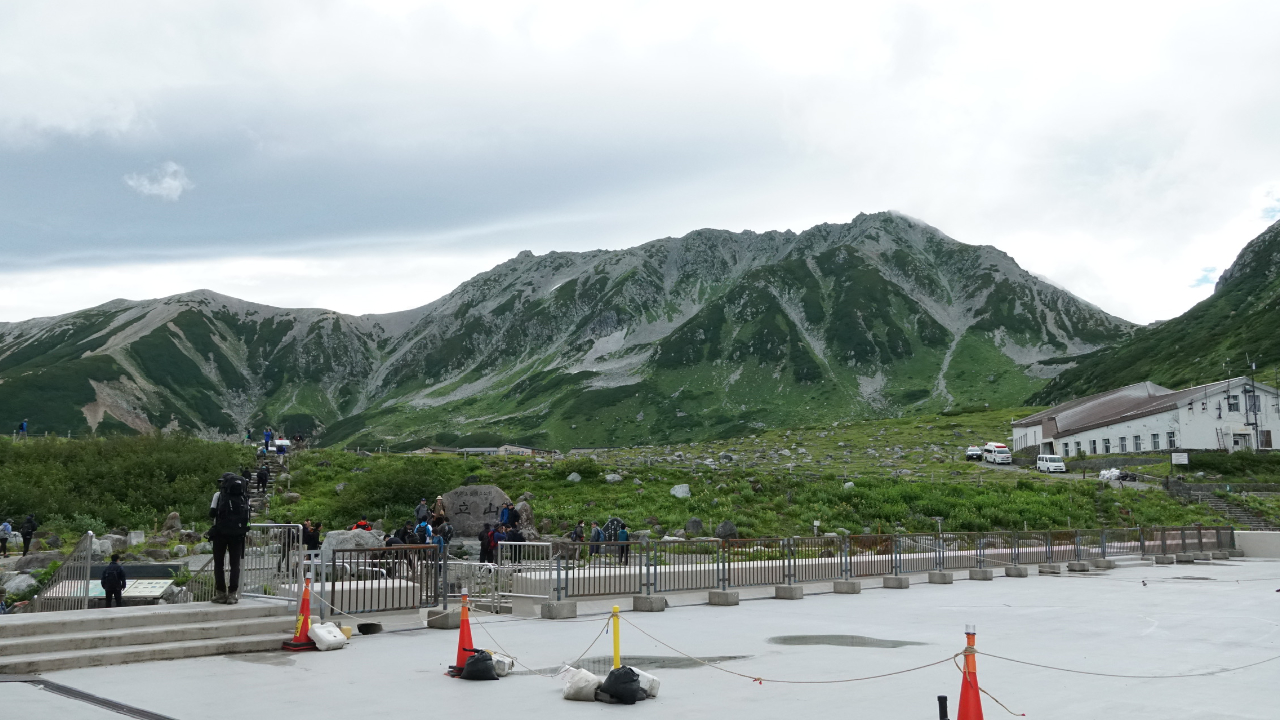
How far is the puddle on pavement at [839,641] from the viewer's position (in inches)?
570

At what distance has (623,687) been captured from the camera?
9.80m

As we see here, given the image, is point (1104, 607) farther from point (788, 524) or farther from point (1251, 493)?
point (1251, 493)

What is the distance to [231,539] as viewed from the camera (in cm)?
1488

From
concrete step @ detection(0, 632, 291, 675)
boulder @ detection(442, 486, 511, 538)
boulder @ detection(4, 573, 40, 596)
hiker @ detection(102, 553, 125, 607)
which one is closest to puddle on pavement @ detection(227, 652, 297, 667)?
concrete step @ detection(0, 632, 291, 675)

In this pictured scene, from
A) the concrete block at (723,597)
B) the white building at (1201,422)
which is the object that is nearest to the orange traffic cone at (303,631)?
the concrete block at (723,597)

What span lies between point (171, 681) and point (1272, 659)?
14.6 meters

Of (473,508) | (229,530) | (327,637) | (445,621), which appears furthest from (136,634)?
(473,508)

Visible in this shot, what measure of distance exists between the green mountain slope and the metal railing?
121238mm

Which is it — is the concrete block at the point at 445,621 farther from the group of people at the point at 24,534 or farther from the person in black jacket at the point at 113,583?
the group of people at the point at 24,534

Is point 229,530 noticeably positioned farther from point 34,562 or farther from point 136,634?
point 34,562

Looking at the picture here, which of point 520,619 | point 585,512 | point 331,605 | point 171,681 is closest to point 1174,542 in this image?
point 585,512

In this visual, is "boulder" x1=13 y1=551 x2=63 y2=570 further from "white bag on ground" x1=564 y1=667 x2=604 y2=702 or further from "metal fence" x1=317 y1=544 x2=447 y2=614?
"white bag on ground" x1=564 y1=667 x2=604 y2=702

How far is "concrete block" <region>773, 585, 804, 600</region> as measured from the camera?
22.5 meters

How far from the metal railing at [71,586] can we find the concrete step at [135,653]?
168 inches
